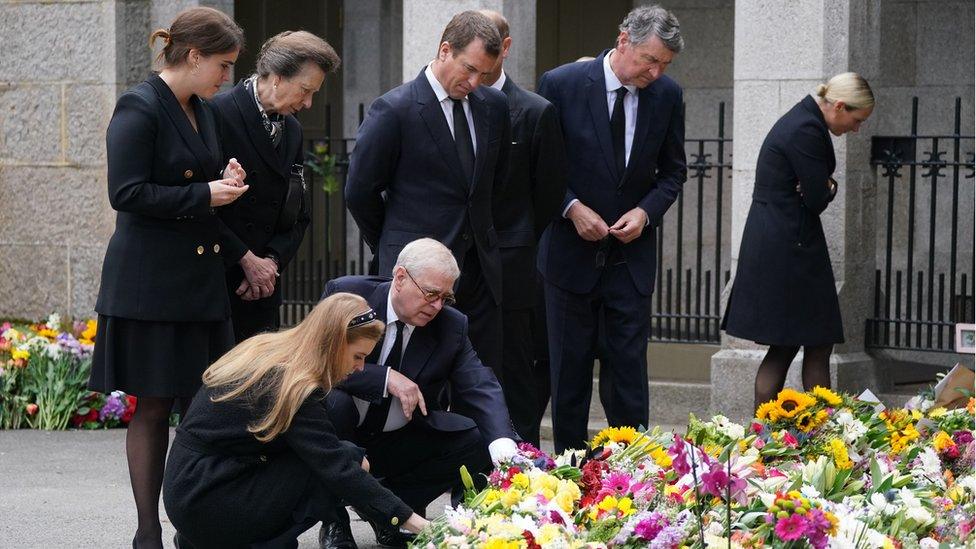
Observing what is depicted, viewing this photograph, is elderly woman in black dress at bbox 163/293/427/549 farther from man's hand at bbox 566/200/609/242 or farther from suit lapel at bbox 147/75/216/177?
man's hand at bbox 566/200/609/242

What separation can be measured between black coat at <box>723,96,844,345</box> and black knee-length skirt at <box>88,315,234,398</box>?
2.77m

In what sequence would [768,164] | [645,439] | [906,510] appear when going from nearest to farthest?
[906,510] < [645,439] < [768,164]

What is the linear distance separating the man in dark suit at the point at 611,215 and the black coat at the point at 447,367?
117cm

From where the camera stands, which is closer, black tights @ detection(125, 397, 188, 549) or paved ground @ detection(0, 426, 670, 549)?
black tights @ detection(125, 397, 188, 549)

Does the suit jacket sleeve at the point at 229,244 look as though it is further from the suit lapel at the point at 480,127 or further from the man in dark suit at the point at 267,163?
the suit lapel at the point at 480,127

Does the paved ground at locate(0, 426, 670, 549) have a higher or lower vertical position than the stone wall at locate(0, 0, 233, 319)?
lower

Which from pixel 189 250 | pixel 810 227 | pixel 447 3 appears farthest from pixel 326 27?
pixel 189 250

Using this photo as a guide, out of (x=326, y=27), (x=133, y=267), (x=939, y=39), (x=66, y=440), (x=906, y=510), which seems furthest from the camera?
(x=326, y=27)

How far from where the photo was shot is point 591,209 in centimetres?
641

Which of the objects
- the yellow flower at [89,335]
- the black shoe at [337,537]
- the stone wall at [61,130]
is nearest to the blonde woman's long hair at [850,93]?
the black shoe at [337,537]

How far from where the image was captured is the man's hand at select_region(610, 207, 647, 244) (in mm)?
6285

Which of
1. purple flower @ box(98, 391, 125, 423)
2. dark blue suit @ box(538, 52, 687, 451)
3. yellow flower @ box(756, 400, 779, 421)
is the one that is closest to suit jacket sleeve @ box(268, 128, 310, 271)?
dark blue suit @ box(538, 52, 687, 451)

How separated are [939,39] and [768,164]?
13.2ft

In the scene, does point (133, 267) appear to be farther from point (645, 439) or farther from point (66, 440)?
point (66, 440)
